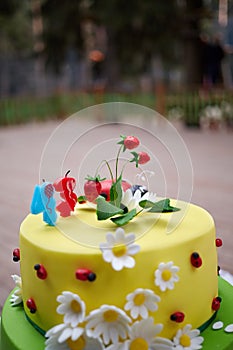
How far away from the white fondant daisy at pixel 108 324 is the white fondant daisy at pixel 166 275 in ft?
A: 0.52

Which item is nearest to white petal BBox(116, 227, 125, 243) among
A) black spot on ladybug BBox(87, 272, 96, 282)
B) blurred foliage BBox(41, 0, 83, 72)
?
black spot on ladybug BBox(87, 272, 96, 282)

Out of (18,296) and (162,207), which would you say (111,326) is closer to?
(162,207)

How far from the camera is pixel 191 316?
1535 millimetres

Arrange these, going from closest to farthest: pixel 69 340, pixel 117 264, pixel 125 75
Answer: pixel 117 264, pixel 69 340, pixel 125 75

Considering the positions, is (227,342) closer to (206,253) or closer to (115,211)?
(206,253)

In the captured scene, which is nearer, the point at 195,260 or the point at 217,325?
the point at 195,260

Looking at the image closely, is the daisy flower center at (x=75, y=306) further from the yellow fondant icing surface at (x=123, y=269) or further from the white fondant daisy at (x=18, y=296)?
the white fondant daisy at (x=18, y=296)

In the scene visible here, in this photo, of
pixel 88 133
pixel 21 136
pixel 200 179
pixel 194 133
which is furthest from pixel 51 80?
pixel 88 133

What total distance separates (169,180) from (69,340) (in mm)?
717

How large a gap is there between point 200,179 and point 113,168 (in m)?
3.62

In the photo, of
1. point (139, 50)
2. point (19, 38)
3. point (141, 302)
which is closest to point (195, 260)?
point (141, 302)

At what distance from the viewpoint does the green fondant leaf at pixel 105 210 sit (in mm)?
1553

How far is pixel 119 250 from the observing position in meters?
1.33

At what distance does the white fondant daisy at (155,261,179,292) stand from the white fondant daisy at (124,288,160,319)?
6 cm
